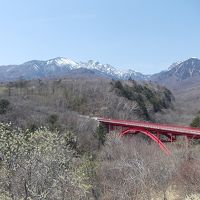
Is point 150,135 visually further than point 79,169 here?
Yes

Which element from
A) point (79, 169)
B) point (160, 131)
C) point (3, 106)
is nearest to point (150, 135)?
point (160, 131)

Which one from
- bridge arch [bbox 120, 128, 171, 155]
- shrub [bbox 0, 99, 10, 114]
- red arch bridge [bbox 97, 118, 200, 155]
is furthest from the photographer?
shrub [bbox 0, 99, 10, 114]

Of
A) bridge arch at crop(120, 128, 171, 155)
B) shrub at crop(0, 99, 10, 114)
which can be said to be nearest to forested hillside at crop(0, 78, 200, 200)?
bridge arch at crop(120, 128, 171, 155)

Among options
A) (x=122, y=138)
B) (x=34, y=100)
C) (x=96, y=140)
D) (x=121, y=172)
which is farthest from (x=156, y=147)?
(x=34, y=100)

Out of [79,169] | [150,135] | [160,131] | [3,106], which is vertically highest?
[3,106]

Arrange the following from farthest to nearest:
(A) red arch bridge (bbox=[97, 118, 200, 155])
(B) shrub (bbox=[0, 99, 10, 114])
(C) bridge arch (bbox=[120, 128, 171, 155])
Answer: (B) shrub (bbox=[0, 99, 10, 114]) → (C) bridge arch (bbox=[120, 128, 171, 155]) → (A) red arch bridge (bbox=[97, 118, 200, 155])

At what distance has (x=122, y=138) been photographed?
56.3 metres

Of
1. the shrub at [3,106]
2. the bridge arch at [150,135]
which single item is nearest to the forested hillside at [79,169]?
the bridge arch at [150,135]

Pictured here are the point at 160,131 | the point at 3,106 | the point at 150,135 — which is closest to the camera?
the point at 160,131

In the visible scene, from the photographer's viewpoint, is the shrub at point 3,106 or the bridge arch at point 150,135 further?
the shrub at point 3,106

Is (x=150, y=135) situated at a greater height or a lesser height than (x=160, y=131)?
lesser

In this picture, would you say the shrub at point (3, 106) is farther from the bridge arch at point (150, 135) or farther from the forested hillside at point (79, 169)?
the bridge arch at point (150, 135)

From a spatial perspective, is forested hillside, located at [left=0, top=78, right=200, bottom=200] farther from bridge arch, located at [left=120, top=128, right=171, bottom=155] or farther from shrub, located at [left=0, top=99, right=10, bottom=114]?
shrub, located at [left=0, top=99, right=10, bottom=114]

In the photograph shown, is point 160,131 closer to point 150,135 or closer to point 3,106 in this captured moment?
point 150,135
